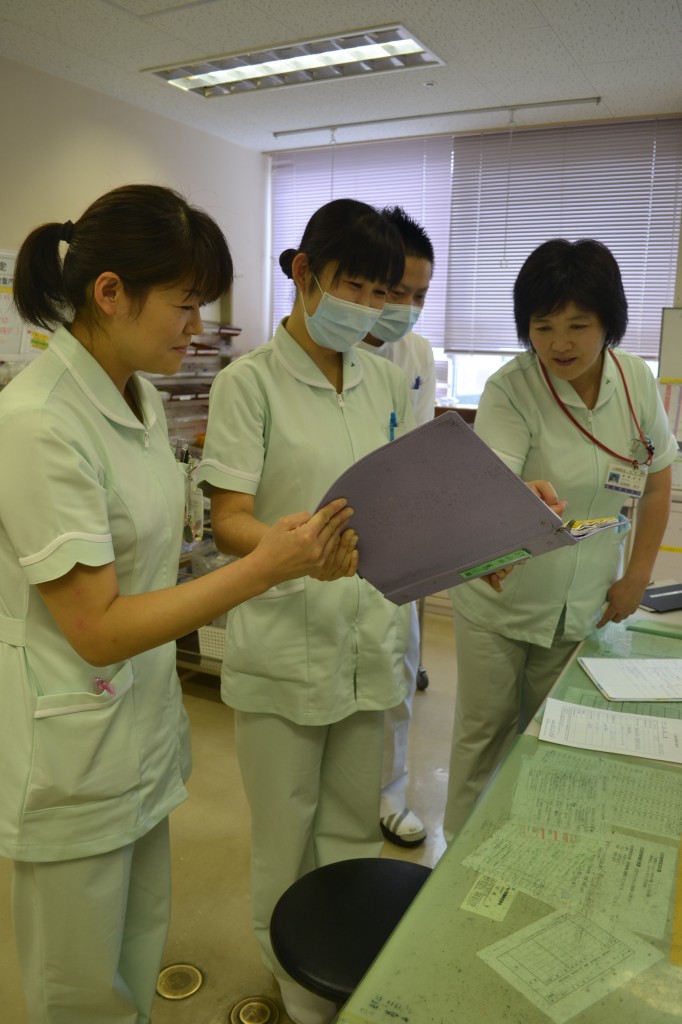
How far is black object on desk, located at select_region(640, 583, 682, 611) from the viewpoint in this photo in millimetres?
2111

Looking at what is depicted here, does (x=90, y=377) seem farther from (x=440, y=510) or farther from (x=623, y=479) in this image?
(x=623, y=479)

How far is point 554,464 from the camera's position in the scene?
1796 millimetres

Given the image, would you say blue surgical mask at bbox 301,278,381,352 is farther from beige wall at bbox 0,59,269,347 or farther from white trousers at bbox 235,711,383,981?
beige wall at bbox 0,59,269,347

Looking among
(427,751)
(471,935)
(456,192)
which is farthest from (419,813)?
(456,192)

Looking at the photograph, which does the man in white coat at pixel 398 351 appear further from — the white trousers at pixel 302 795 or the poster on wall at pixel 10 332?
the poster on wall at pixel 10 332

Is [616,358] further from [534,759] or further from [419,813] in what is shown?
[419,813]

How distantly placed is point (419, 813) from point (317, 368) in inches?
64.0

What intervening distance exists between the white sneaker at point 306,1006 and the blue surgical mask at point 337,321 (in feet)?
4.34

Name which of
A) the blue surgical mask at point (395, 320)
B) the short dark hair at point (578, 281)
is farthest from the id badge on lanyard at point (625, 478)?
the blue surgical mask at point (395, 320)

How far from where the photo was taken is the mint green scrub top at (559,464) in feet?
5.93

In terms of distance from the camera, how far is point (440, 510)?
1196 millimetres

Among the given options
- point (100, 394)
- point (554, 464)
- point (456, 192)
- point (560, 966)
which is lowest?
point (560, 966)

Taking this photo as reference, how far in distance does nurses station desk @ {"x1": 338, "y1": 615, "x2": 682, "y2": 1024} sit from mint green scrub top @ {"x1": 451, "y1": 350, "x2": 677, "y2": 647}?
57cm

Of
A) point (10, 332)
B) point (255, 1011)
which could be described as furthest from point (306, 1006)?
point (10, 332)
